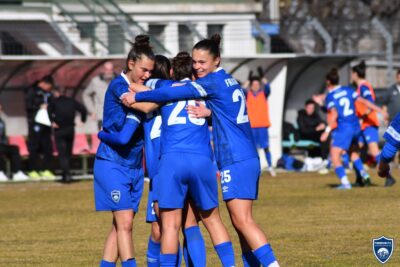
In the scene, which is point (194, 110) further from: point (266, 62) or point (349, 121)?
point (266, 62)

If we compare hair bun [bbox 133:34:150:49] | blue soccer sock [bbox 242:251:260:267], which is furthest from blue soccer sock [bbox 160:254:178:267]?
hair bun [bbox 133:34:150:49]

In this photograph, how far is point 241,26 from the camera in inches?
1731

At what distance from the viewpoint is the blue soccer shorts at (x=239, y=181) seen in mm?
10406

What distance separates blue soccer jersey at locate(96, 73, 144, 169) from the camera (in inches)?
422

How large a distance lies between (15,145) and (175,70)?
634 inches

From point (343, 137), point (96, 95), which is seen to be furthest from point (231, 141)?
point (96, 95)

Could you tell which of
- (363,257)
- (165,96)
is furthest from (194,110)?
(363,257)

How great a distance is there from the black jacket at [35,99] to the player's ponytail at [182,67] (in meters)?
15.2

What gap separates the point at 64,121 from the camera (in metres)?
25.4

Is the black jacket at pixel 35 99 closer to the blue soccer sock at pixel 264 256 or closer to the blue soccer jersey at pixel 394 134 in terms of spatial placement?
the blue soccer sock at pixel 264 256

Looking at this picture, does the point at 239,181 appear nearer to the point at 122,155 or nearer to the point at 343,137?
the point at 122,155

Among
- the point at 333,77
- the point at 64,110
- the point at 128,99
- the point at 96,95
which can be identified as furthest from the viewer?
the point at 96,95

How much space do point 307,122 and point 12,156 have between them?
7102 millimetres

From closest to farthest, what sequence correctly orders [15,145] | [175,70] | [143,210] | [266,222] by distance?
[175,70]
[266,222]
[143,210]
[15,145]
